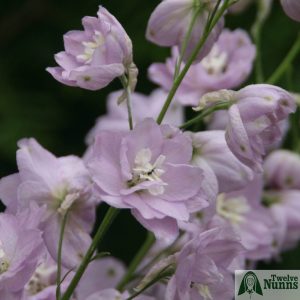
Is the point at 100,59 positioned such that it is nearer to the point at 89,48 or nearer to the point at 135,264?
the point at 89,48

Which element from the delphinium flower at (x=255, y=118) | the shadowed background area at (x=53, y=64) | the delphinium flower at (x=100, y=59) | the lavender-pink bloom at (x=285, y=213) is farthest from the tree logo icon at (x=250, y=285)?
the shadowed background area at (x=53, y=64)

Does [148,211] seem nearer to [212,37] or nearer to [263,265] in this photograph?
[212,37]

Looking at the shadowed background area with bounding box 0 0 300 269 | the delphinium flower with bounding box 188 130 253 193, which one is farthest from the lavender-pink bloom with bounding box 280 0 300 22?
the shadowed background area with bounding box 0 0 300 269

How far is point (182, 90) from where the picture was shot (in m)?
1.09

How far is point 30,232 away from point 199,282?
0.16 metres

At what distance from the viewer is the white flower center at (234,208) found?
1091 millimetres

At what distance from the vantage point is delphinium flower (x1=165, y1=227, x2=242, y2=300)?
780mm

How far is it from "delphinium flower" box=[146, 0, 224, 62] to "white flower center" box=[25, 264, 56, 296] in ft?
0.87

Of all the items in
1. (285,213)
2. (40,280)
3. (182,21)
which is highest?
(182,21)

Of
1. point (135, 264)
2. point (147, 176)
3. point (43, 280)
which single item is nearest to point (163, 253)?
point (135, 264)

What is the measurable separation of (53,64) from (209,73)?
651 millimetres

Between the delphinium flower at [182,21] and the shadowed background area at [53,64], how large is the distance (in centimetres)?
73

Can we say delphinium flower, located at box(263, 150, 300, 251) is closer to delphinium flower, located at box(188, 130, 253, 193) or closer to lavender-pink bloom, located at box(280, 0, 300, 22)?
delphinium flower, located at box(188, 130, 253, 193)

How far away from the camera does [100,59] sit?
807 millimetres
